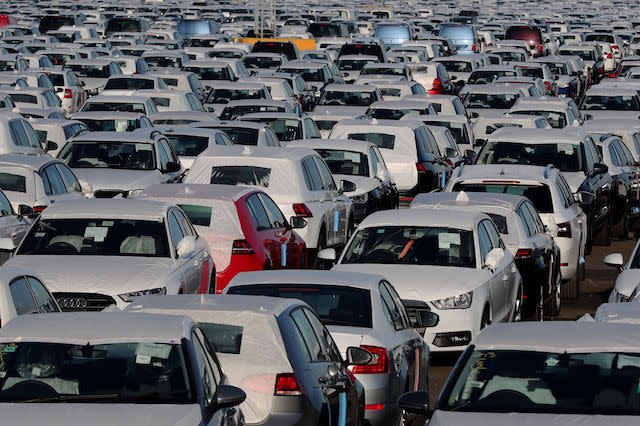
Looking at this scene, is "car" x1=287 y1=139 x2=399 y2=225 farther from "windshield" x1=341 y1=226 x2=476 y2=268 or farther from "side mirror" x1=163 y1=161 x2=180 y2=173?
"windshield" x1=341 y1=226 x2=476 y2=268

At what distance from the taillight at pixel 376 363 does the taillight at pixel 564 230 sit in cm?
1005

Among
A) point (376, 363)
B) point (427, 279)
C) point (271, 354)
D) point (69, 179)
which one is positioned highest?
point (271, 354)

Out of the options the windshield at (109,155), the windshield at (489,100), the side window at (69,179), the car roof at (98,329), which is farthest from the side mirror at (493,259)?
the windshield at (489,100)

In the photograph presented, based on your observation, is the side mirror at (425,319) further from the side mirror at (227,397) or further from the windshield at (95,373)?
the side mirror at (227,397)

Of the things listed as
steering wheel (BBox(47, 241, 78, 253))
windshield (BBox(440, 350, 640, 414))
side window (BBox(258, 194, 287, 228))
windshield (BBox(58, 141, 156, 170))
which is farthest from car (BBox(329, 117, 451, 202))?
windshield (BBox(440, 350, 640, 414))

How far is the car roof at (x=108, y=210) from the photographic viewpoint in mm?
16625

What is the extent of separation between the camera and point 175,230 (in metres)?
16.9

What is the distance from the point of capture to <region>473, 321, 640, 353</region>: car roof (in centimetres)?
941

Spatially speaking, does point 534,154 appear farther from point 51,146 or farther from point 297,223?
point 51,146

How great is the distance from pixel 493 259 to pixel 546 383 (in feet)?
25.3

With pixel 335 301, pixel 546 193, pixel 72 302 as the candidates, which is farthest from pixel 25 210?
pixel 335 301

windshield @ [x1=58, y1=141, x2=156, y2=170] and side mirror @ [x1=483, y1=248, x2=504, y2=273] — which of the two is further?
windshield @ [x1=58, y1=141, x2=156, y2=170]

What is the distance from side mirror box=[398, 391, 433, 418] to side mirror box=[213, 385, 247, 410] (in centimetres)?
76

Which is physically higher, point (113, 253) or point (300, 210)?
point (113, 253)
